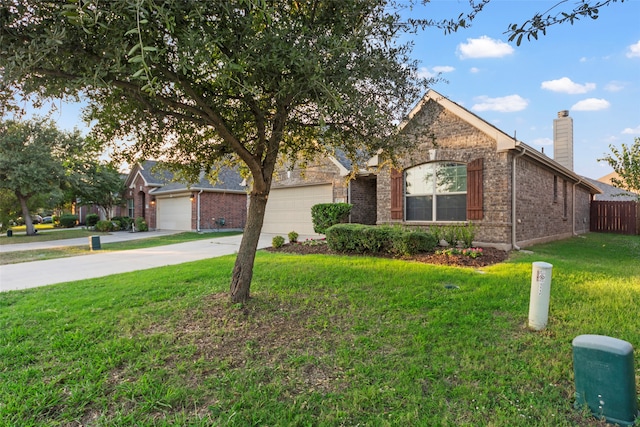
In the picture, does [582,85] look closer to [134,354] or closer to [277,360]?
[277,360]

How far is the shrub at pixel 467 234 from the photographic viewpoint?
912 cm

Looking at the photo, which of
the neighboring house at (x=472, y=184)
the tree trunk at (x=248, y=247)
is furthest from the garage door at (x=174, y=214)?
the tree trunk at (x=248, y=247)

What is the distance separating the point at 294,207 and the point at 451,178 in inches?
309

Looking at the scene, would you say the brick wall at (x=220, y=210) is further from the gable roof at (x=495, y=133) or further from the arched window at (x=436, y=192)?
the gable roof at (x=495, y=133)

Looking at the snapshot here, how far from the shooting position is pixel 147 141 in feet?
16.6

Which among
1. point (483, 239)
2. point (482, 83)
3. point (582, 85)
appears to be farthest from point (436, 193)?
point (582, 85)

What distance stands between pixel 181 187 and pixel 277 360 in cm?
1915

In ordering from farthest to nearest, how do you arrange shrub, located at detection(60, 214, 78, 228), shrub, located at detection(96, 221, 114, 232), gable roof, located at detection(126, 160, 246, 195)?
shrub, located at detection(60, 214, 78, 228)
shrub, located at detection(96, 221, 114, 232)
gable roof, located at detection(126, 160, 246, 195)

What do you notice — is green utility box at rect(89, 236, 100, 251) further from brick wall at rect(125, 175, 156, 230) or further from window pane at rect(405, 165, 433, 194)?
window pane at rect(405, 165, 433, 194)

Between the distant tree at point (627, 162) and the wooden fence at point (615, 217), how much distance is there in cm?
825

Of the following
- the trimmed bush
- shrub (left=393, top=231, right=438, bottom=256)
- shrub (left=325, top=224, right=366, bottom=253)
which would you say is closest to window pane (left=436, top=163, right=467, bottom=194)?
the trimmed bush

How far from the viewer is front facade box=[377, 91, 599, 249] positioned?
9.41 metres

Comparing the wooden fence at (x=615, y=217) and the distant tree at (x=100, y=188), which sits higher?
the distant tree at (x=100, y=188)

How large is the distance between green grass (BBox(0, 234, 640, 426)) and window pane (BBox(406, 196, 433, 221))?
16.2ft
